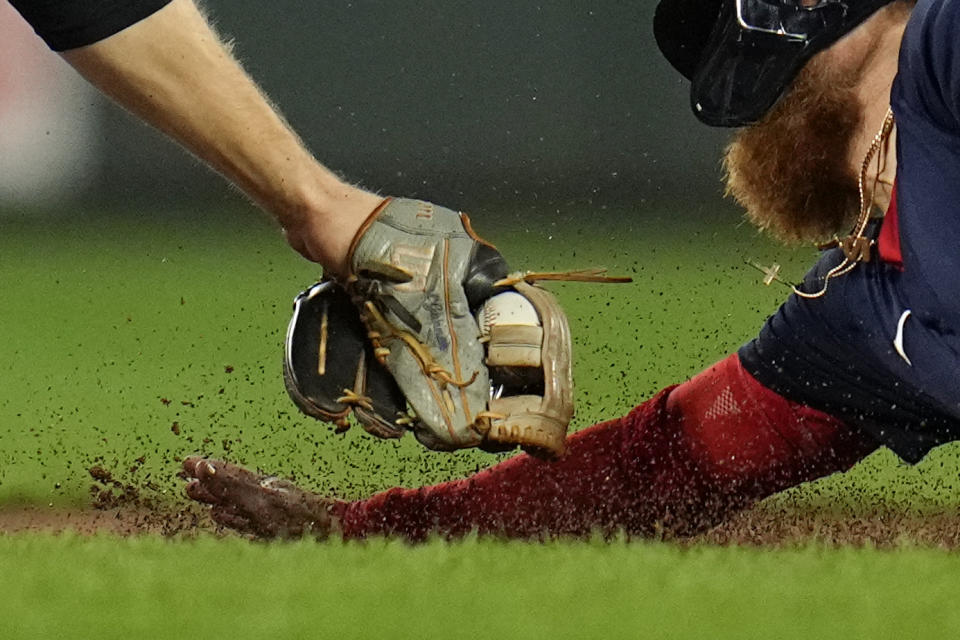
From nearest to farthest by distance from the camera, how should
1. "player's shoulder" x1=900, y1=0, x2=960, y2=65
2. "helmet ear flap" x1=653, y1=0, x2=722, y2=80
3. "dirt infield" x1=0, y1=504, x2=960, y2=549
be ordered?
"player's shoulder" x1=900, y1=0, x2=960, y2=65 < "helmet ear flap" x1=653, y1=0, x2=722, y2=80 < "dirt infield" x1=0, y1=504, x2=960, y2=549

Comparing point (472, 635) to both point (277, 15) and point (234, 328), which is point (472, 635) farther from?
point (277, 15)

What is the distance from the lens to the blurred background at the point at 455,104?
9672 millimetres

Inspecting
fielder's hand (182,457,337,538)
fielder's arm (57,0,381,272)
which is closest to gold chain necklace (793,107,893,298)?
fielder's arm (57,0,381,272)

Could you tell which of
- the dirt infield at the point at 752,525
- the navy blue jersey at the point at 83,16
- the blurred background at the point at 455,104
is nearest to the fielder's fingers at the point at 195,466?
the dirt infield at the point at 752,525

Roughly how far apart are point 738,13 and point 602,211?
692 centimetres

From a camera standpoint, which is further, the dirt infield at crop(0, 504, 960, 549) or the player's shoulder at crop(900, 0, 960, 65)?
the dirt infield at crop(0, 504, 960, 549)

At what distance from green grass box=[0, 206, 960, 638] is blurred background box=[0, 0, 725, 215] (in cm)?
32

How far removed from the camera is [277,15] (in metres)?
9.64

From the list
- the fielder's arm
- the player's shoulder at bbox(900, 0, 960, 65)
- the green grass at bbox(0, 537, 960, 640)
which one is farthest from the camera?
the fielder's arm

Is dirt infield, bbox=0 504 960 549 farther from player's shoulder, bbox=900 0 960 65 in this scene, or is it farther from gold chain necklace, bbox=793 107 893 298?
player's shoulder, bbox=900 0 960 65

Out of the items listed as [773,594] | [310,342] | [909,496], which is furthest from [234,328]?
[773,594]

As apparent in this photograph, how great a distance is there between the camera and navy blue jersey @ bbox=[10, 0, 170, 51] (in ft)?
8.41

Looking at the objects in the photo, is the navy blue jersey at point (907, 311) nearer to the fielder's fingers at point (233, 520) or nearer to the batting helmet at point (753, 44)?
the batting helmet at point (753, 44)

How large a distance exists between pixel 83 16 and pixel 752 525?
2071 millimetres
